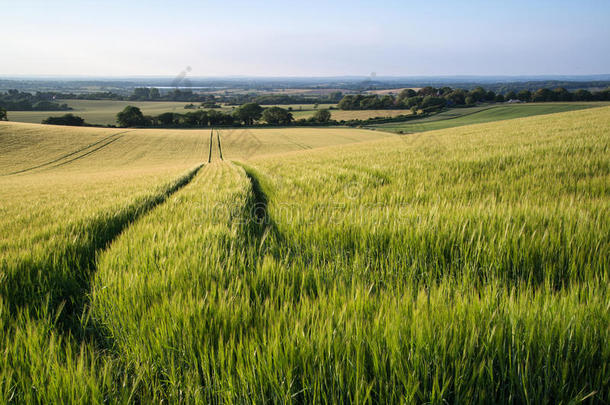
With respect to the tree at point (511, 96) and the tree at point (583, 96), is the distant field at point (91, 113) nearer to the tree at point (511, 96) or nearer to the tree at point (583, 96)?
the tree at point (511, 96)

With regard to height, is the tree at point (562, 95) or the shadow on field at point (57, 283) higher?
the tree at point (562, 95)

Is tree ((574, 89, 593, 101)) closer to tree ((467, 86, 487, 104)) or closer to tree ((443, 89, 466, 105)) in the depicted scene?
tree ((467, 86, 487, 104))

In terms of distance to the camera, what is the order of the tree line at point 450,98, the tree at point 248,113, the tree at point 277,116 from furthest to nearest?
1. the tree at point 248,113
2. the tree at point 277,116
3. the tree line at point 450,98

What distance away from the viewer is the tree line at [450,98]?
71.6m

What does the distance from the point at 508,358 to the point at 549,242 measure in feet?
4.34

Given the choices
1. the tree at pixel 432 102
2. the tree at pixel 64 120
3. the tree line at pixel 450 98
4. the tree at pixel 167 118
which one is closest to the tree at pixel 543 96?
the tree line at pixel 450 98

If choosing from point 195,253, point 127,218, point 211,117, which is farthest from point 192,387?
point 211,117

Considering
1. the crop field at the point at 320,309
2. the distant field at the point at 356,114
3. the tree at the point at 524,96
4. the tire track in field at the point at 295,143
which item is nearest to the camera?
the crop field at the point at 320,309

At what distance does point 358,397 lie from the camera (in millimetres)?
878

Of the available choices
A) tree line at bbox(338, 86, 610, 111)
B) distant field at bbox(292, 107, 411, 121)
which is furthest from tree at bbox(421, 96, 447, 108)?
distant field at bbox(292, 107, 411, 121)

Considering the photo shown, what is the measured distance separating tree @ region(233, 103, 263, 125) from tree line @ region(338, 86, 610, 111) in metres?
29.2

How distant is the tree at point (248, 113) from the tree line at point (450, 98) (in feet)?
95.9

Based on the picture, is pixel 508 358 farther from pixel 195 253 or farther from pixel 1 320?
pixel 1 320

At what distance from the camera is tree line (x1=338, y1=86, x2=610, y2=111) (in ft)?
235
